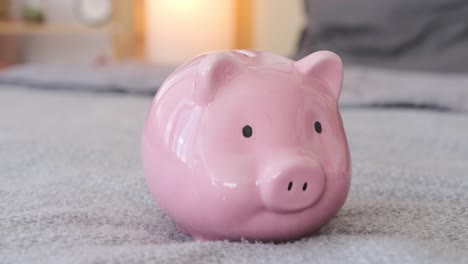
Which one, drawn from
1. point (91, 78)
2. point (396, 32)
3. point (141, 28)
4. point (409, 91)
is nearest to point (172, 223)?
point (409, 91)

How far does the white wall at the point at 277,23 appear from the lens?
7.66 ft

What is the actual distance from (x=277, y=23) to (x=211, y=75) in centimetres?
198

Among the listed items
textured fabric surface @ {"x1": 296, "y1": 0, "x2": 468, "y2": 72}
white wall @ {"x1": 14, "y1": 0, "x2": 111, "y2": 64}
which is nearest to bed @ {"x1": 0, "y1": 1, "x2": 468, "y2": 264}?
textured fabric surface @ {"x1": 296, "y1": 0, "x2": 468, "y2": 72}

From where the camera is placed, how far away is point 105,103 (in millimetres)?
1342

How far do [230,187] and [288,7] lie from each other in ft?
6.56

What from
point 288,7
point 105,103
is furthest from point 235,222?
point 288,7

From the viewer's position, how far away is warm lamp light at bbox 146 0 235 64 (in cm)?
238

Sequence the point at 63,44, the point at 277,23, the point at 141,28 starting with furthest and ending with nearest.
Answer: the point at 63,44, the point at 141,28, the point at 277,23

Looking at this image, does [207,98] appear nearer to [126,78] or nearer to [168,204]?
[168,204]

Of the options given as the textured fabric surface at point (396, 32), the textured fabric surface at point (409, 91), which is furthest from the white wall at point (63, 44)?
the textured fabric surface at point (409, 91)

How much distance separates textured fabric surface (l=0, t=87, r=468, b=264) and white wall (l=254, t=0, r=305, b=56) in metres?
1.30

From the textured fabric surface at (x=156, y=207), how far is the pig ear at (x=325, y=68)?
0.39 feet

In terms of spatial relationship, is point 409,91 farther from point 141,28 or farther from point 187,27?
point 141,28

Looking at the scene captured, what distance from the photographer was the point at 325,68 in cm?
48
